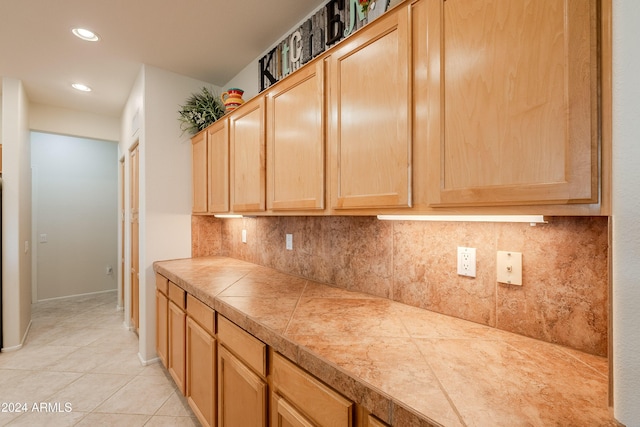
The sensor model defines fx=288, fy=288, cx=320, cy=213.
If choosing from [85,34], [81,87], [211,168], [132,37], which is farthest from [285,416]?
[81,87]

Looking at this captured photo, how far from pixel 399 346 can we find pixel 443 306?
1.27ft

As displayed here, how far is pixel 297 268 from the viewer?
6.69ft

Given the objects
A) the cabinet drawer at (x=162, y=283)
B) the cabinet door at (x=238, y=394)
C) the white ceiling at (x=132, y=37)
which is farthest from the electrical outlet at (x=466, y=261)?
the cabinet drawer at (x=162, y=283)

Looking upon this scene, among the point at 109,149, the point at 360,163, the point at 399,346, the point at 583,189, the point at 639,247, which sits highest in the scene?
the point at 109,149

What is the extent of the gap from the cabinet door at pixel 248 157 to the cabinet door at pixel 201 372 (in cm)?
82

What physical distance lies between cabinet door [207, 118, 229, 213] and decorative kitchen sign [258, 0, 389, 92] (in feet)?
1.73

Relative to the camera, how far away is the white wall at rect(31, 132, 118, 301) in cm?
450

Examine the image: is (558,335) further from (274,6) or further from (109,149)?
(109,149)

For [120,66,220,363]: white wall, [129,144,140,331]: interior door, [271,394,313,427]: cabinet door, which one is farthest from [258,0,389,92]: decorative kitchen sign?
[129,144,140,331]: interior door

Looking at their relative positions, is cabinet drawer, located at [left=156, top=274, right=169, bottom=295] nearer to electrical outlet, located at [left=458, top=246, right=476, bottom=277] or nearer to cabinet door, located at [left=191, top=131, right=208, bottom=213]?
cabinet door, located at [left=191, top=131, right=208, bottom=213]

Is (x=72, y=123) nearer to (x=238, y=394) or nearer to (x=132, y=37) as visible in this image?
(x=132, y=37)

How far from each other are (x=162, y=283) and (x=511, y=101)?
2.58m

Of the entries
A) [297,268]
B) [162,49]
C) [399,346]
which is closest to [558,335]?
[399,346]

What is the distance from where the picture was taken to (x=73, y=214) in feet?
15.7
